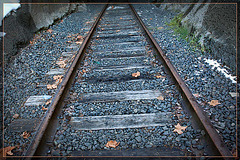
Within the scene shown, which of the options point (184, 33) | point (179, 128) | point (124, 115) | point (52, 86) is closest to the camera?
point (179, 128)

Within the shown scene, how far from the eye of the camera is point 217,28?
394 centimetres

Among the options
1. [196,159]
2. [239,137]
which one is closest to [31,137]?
[196,159]

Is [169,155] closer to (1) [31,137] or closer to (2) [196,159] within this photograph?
(2) [196,159]

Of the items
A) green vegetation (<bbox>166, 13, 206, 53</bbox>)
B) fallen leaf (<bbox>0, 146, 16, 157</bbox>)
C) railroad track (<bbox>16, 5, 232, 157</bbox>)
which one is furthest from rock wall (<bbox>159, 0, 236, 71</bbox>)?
fallen leaf (<bbox>0, 146, 16, 157</bbox>)

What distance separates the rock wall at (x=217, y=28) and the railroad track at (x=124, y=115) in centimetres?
117

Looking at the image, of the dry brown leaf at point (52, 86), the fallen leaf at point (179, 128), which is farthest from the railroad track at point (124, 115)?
the dry brown leaf at point (52, 86)

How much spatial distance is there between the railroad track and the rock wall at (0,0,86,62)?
6.12 ft

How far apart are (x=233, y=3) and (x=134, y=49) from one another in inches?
95.2

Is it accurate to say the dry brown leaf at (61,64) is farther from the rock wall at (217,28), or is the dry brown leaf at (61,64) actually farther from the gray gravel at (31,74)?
the rock wall at (217,28)

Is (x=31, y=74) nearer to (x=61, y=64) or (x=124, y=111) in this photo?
(x=61, y=64)

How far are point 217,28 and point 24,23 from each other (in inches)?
211

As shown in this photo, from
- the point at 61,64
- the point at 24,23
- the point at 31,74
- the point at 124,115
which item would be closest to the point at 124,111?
the point at 124,115

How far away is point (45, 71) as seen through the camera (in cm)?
368

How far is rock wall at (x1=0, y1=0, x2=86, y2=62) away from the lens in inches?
167
